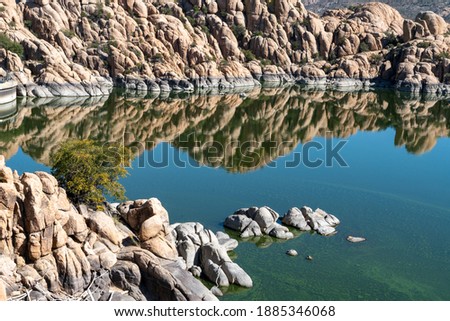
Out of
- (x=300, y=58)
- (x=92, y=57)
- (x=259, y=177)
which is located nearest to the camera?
(x=259, y=177)

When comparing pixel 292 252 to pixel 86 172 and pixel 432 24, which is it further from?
pixel 432 24

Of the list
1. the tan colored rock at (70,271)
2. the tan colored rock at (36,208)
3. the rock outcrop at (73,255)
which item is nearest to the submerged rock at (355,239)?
the rock outcrop at (73,255)

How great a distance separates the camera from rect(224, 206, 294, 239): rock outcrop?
3288cm

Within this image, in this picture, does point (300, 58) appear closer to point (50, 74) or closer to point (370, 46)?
point (370, 46)

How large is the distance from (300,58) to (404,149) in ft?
258

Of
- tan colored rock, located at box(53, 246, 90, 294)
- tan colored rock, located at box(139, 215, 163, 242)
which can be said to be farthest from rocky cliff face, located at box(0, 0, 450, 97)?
tan colored rock, located at box(53, 246, 90, 294)

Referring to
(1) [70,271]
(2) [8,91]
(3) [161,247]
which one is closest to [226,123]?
(2) [8,91]

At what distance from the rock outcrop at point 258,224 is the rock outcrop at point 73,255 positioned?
22.5ft

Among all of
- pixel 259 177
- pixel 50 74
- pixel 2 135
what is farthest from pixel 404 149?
pixel 50 74

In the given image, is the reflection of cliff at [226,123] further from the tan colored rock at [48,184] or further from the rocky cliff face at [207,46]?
the tan colored rock at [48,184]

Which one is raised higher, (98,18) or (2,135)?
(98,18)

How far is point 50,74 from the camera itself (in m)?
91.4

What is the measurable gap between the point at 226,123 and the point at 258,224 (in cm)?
4223

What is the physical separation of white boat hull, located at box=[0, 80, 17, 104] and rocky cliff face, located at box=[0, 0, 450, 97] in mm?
6433
